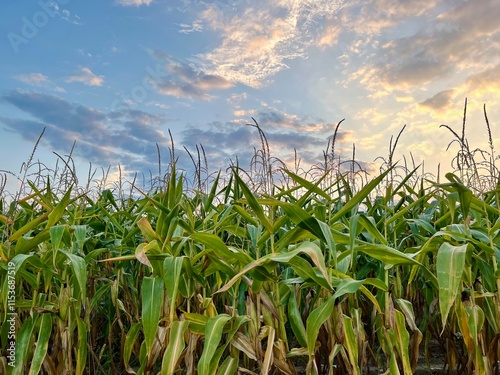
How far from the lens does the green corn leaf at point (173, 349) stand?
1.79m

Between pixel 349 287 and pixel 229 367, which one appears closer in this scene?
pixel 349 287

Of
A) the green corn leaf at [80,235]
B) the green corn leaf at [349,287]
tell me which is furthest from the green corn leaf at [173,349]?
the green corn leaf at [80,235]

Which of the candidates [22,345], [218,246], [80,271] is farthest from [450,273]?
[22,345]

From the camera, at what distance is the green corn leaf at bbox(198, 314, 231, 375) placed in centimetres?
173

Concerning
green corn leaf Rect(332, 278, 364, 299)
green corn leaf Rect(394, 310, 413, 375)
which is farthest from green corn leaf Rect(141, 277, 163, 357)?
green corn leaf Rect(394, 310, 413, 375)

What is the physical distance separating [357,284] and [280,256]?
337mm

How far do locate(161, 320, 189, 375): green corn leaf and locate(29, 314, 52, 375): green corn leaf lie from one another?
0.74 meters

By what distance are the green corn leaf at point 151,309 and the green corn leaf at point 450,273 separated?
1.10 metres

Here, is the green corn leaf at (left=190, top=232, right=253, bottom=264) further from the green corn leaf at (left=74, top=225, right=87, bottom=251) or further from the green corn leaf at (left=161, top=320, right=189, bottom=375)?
the green corn leaf at (left=74, top=225, right=87, bottom=251)

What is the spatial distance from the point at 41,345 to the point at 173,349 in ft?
2.64

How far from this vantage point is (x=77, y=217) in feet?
8.83

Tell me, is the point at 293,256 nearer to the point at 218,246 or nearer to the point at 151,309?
the point at 218,246

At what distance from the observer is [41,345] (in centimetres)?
217

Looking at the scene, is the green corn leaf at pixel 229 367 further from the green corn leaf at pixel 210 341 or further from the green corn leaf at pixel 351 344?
the green corn leaf at pixel 351 344
